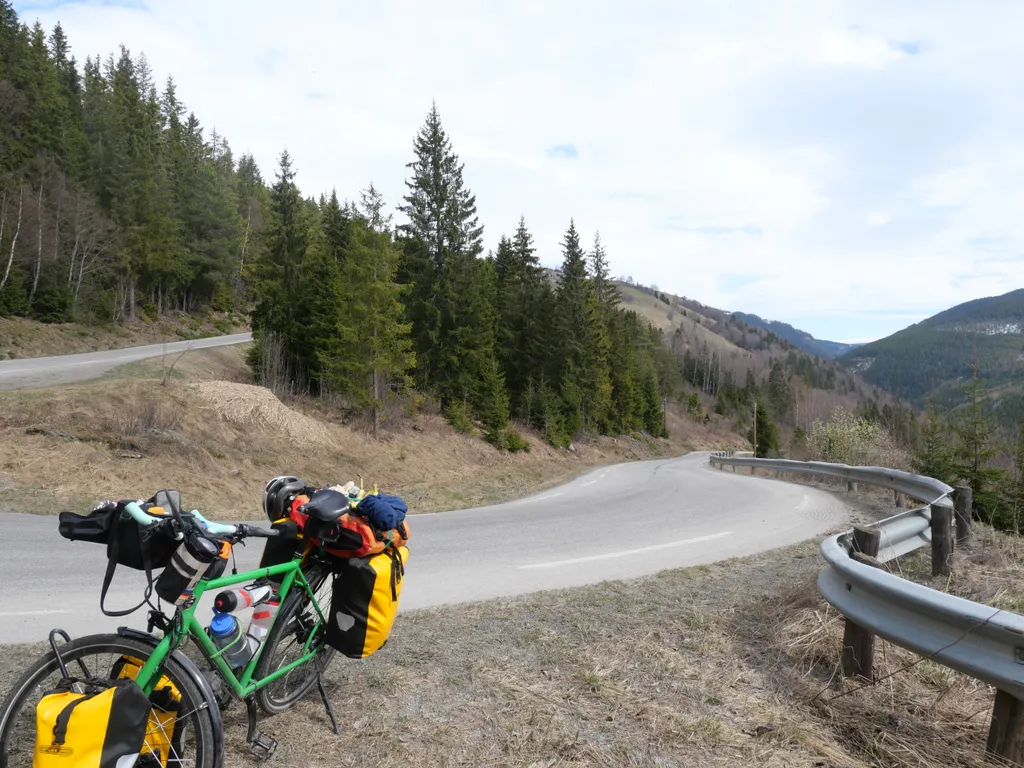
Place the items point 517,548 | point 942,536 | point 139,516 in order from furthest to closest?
point 517,548 < point 942,536 < point 139,516

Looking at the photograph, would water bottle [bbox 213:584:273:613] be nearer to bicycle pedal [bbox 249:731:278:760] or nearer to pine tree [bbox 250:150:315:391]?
bicycle pedal [bbox 249:731:278:760]

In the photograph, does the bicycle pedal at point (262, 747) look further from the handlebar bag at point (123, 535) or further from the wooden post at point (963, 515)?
the wooden post at point (963, 515)

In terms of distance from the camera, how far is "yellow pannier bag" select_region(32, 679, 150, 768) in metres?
2.24

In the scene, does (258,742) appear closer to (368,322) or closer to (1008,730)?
(1008,730)

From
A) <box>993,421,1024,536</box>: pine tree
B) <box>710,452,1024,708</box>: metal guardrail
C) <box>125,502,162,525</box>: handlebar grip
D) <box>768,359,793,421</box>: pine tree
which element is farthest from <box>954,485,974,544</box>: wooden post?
<box>768,359,793,421</box>: pine tree

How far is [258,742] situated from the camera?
2814mm

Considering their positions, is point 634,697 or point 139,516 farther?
point 634,697

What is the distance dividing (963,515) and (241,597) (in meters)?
7.19

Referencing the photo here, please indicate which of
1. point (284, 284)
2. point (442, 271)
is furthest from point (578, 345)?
point (284, 284)

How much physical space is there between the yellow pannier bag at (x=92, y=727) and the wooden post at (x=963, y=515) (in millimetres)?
7546

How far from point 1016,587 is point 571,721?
167 inches

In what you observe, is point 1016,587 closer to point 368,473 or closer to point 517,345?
point 368,473

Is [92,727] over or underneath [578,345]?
underneath

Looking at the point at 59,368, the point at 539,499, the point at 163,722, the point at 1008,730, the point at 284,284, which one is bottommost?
the point at 539,499
